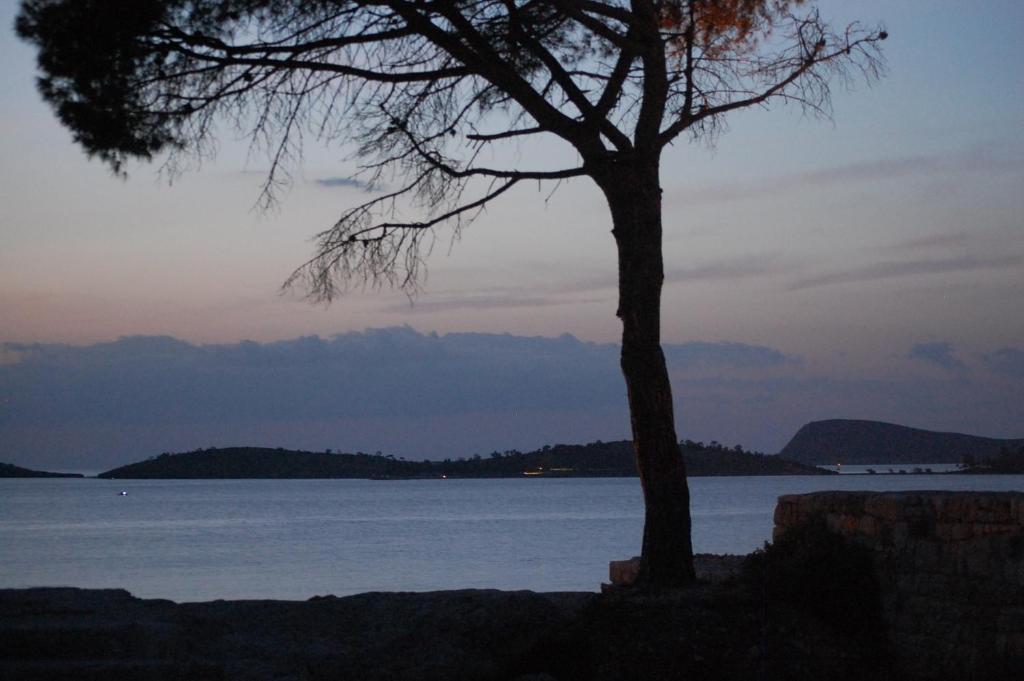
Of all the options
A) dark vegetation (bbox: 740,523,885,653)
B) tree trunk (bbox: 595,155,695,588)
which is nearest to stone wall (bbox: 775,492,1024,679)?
dark vegetation (bbox: 740,523,885,653)

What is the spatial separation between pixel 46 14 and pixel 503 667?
4.54 metres

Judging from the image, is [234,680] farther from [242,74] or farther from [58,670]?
[242,74]

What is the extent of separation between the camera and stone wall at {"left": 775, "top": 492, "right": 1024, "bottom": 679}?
5816mm

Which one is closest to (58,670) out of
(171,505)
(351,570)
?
(351,570)

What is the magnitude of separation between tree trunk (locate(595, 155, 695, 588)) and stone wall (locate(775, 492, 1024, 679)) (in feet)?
3.35

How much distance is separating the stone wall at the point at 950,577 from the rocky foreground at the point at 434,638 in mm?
319

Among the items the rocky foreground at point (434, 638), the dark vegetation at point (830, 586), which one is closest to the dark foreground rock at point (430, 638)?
the rocky foreground at point (434, 638)

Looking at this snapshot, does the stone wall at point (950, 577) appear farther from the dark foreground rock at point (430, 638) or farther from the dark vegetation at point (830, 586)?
the dark foreground rock at point (430, 638)

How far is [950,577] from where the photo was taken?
612 centimetres

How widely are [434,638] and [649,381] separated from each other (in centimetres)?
201

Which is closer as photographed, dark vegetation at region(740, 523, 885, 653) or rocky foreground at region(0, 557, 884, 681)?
rocky foreground at region(0, 557, 884, 681)

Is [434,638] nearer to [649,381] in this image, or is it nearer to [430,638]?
[430,638]

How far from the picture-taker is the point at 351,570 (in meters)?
25.7

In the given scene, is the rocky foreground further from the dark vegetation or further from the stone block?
the stone block
